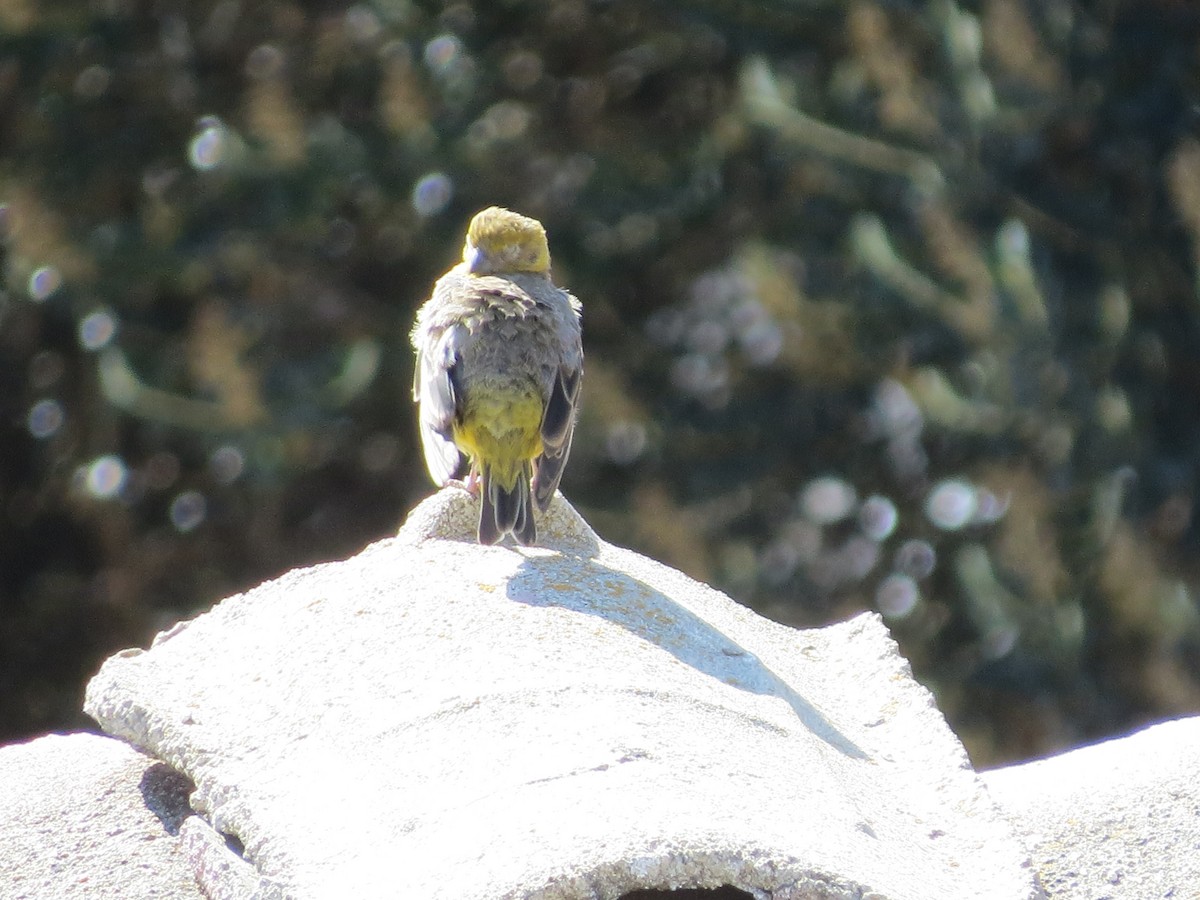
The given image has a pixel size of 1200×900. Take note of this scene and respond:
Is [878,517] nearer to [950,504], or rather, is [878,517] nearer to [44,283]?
[950,504]

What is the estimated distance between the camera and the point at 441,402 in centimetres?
402

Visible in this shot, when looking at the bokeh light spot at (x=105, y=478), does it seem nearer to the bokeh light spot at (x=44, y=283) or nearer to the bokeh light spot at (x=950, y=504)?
the bokeh light spot at (x=44, y=283)

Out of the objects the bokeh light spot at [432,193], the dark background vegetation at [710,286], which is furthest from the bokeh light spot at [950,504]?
the bokeh light spot at [432,193]

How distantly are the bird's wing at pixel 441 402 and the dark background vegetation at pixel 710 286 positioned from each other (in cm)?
200

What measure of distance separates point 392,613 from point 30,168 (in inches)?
180

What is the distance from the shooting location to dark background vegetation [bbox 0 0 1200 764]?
6.26m

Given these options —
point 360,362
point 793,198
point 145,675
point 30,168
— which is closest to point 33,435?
point 30,168

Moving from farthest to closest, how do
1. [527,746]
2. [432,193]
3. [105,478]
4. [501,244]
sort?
[105,478] → [432,193] → [501,244] → [527,746]

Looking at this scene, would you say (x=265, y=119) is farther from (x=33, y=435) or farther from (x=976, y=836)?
(x=976, y=836)

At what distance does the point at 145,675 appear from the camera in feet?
9.42

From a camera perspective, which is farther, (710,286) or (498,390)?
(710,286)

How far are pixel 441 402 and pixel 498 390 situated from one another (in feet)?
0.41

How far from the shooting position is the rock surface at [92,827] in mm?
2582

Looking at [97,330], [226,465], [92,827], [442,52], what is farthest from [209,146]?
[92,827]
